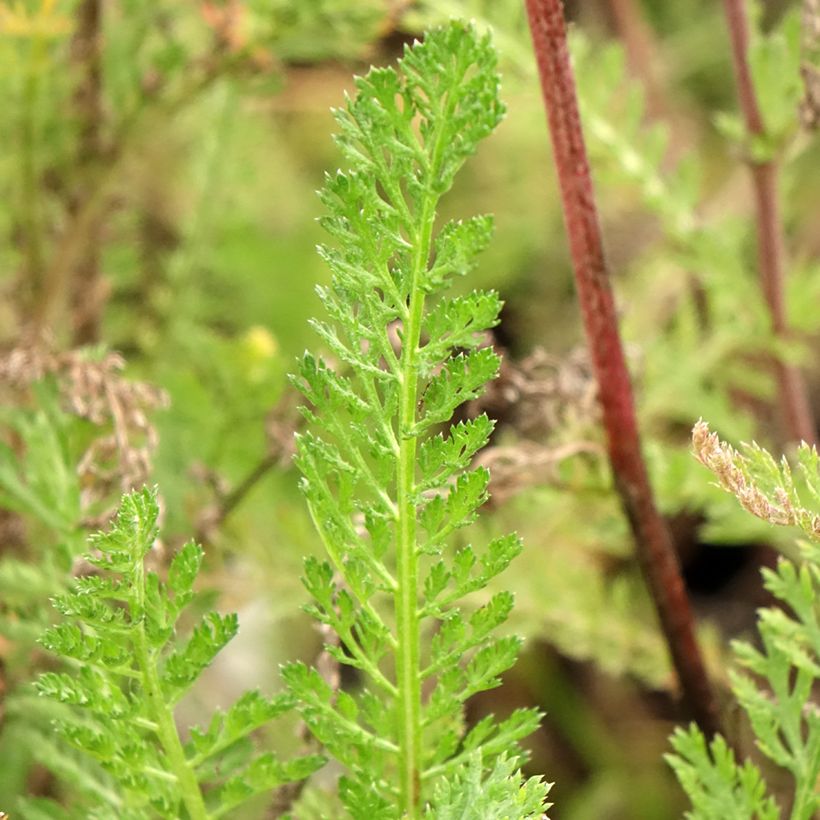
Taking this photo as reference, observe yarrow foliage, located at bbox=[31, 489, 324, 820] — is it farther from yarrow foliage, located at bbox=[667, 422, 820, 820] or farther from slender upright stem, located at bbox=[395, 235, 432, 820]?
yarrow foliage, located at bbox=[667, 422, 820, 820]

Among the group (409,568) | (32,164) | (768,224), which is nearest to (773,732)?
(409,568)

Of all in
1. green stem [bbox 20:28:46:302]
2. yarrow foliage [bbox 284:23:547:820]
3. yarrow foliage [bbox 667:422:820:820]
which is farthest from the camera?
green stem [bbox 20:28:46:302]

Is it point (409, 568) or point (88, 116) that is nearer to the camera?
point (409, 568)

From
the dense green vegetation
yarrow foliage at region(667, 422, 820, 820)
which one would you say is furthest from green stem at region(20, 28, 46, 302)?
yarrow foliage at region(667, 422, 820, 820)

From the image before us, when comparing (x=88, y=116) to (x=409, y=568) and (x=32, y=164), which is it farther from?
(x=409, y=568)

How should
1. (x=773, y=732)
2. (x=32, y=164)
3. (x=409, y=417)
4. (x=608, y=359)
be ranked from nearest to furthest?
(x=409, y=417), (x=773, y=732), (x=608, y=359), (x=32, y=164)

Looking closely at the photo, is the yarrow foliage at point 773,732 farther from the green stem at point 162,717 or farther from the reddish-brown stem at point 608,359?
the green stem at point 162,717

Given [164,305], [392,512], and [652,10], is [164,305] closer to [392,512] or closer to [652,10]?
[392,512]

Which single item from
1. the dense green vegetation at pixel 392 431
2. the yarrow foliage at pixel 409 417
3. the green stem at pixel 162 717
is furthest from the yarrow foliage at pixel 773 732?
the green stem at pixel 162 717
